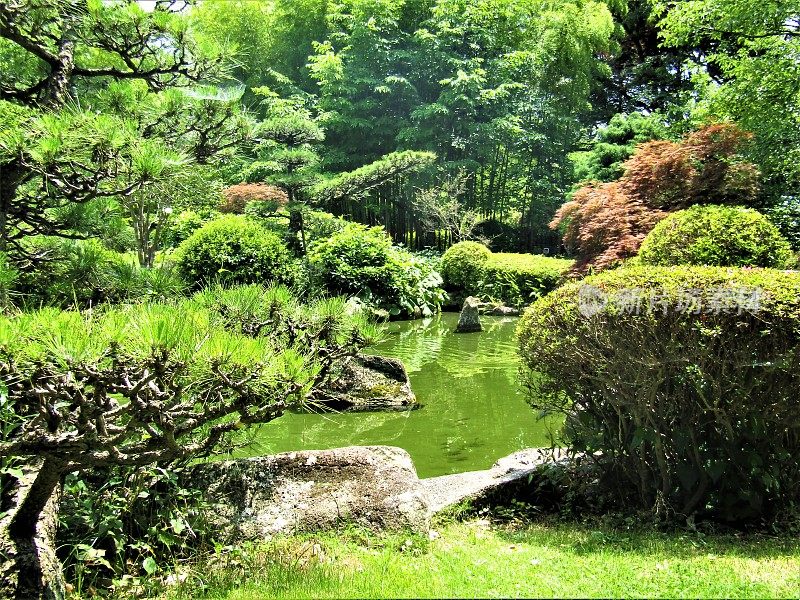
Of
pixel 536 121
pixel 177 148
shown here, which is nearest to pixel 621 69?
pixel 536 121

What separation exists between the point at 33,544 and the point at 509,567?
1.92 metres

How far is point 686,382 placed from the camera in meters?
3.05

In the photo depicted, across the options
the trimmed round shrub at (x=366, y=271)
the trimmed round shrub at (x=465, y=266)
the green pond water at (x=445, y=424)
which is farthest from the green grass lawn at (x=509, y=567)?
the trimmed round shrub at (x=465, y=266)

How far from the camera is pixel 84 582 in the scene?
2420 mm

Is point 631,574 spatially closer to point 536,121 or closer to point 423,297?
point 423,297

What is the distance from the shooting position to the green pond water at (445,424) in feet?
15.3

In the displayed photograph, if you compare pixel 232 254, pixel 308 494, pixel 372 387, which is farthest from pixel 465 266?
pixel 308 494

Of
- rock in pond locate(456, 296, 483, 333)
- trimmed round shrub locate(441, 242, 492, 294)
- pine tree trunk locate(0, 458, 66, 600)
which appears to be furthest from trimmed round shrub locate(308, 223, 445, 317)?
pine tree trunk locate(0, 458, 66, 600)

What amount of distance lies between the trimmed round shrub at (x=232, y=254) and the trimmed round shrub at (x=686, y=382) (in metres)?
7.58

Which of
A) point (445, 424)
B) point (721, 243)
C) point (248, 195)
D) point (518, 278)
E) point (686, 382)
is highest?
point (248, 195)

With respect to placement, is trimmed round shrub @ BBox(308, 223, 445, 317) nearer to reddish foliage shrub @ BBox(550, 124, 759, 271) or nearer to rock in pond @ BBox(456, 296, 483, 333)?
rock in pond @ BBox(456, 296, 483, 333)

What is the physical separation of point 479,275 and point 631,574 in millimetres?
12669

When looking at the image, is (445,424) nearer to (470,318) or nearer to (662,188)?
(470,318)

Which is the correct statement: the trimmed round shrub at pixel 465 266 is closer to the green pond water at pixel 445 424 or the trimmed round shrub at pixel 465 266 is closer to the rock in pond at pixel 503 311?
the rock in pond at pixel 503 311
